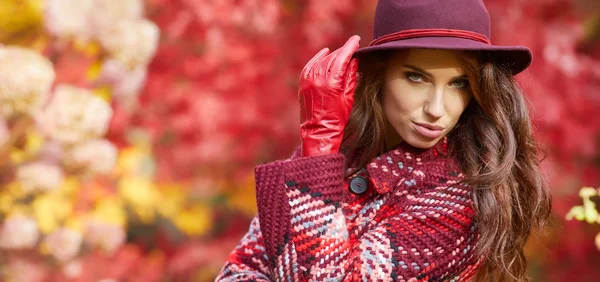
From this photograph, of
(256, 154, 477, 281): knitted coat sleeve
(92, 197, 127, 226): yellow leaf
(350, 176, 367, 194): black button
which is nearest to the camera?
(256, 154, 477, 281): knitted coat sleeve

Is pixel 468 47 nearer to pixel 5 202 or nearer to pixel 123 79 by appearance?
pixel 123 79

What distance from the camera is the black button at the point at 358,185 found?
2104 millimetres

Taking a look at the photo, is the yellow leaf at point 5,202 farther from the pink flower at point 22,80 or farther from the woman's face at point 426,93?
the woman's face at point 426,93

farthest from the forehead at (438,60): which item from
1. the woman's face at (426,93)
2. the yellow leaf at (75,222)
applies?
the yellow leaf at (75,222)

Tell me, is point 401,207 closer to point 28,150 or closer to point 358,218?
point 358,218

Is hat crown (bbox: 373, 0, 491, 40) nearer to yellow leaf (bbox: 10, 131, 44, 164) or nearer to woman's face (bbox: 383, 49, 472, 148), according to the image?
woman's face (bbox: 383, 49, 472, 148)

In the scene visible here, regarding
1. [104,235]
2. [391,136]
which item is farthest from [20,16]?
[391,136]

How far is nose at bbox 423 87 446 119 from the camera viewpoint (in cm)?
195

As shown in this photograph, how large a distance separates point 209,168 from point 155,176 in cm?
32

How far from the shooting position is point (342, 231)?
1.92 meters

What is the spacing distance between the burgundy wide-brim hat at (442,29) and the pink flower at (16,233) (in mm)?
2273

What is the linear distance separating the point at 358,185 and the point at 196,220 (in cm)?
220

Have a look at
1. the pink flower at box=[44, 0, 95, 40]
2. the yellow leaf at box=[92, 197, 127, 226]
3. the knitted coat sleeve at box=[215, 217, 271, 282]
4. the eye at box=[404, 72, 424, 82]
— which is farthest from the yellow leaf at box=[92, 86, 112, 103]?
the eye at box=[404, 72, 424, 82]

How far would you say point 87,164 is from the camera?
12.3ft
